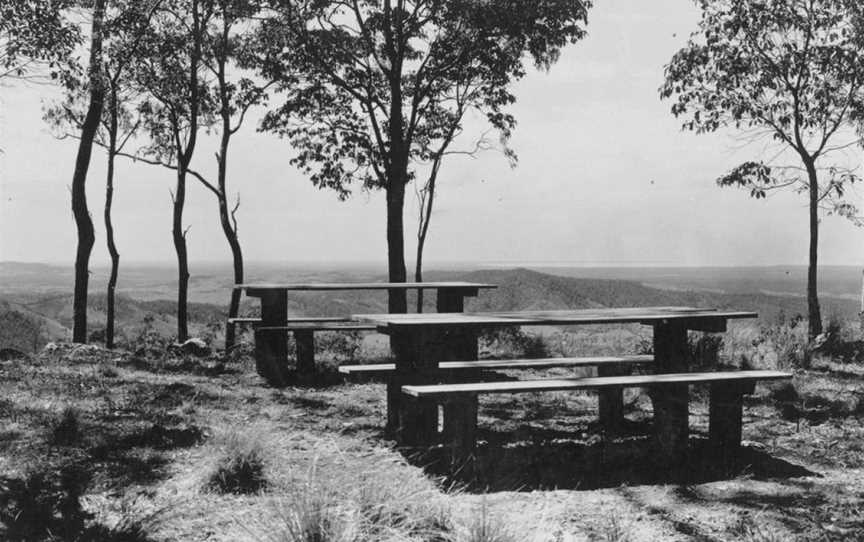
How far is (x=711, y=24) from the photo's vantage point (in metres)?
12.4

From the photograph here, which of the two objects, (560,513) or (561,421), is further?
(561,421)

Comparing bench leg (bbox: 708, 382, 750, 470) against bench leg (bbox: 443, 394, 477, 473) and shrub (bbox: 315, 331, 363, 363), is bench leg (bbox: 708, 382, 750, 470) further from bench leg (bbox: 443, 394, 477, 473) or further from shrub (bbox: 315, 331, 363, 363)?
shrub (bbox: 315, 331, 363, 363)

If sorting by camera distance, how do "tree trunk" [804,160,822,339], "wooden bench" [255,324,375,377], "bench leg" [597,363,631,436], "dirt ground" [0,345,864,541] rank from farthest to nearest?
"tree trunk" [804,160,822,339]
"wooden bench" [255,324,375,377]
"bench leg" [597,363,631,436]
"dirt ground" [0,345,864,541]

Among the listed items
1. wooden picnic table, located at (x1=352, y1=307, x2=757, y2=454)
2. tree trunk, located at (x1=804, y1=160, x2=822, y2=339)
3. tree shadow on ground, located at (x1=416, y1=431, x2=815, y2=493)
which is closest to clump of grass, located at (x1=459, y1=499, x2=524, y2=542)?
tree shadow on ground, located at (x1=416, y1=431, x2=815, y2=493)

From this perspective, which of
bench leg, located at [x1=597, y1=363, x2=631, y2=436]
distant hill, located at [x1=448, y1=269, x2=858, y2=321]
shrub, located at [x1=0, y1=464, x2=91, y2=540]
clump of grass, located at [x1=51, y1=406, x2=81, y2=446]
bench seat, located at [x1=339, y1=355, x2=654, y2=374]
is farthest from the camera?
distant hill, located at [x1=448, y1=269, x2=858, y2=321]

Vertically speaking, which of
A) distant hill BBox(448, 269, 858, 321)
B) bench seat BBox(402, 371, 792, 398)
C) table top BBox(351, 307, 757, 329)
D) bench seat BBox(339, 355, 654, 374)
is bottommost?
distant hill BBox(448, 269, 858, 321)

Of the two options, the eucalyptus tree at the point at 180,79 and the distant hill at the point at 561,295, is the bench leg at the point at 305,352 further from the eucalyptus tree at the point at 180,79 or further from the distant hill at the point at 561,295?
the distant hill at the point at 561,295

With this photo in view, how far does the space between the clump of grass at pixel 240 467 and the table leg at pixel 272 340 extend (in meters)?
4.26

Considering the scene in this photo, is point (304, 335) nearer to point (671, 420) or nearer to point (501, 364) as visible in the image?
point (501, 364)

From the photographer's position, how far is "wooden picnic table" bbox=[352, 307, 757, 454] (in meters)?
5.09

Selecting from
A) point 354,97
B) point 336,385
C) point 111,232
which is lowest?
point 336,385

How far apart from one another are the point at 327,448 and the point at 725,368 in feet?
20.6

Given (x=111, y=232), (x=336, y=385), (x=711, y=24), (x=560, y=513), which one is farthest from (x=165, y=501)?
(x=111, y=232)

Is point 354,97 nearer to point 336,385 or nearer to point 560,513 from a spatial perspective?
point 336,385
